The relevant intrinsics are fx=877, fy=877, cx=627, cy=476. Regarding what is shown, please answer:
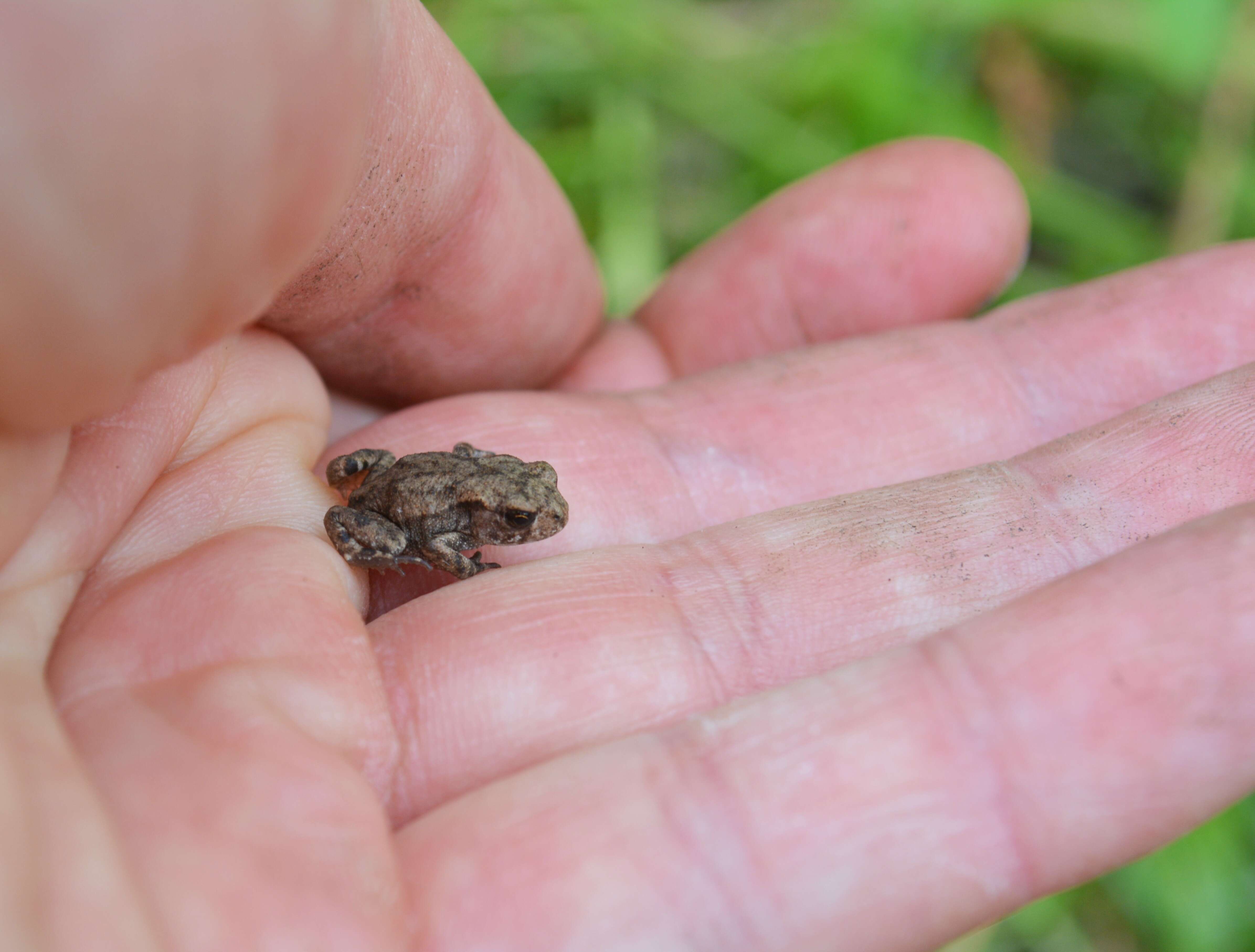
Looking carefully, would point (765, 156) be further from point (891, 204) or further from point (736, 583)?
point (736, 583)

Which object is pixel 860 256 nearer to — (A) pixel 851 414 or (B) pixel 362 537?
(A) pixel 851 414

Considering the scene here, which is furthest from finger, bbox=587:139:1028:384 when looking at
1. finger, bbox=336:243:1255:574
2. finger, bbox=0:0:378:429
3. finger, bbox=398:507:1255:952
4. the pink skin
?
finger, bbox=0:0:378:429

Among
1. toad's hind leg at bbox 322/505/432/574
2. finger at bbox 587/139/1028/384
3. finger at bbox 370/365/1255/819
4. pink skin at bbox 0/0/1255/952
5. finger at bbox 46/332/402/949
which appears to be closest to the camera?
pink skin at bbox 0/0/1255/952

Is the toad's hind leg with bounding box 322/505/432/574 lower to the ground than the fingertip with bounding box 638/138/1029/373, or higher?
lower

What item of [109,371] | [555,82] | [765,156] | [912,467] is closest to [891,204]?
[912,467]

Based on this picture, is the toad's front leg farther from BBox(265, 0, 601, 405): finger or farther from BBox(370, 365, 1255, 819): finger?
BBox(265, 0, 601, 405): finger

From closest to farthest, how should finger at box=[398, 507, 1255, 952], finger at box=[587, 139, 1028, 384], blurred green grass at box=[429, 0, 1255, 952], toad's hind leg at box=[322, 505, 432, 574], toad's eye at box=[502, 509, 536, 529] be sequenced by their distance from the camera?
1. finger at box=[398, 507, 1255, 952]
2. toad's hind leg at box=[322, 505, 432, 574]
3. toad's eye at box=[502, 509, 536, 529]
4. finger at box=[587, 139, 1028, 384]
5. blurred green grass at box=[429, 0, 1255, 952]

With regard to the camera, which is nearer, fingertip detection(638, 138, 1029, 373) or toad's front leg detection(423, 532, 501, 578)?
toad's front leg detection(423, 532, 501, 578)

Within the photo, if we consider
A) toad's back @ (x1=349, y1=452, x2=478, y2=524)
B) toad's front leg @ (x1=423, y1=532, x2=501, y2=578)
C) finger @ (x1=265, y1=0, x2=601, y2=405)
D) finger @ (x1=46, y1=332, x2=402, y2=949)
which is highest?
finger @ (x1=265, y1=0, x2=601, y2=405)
